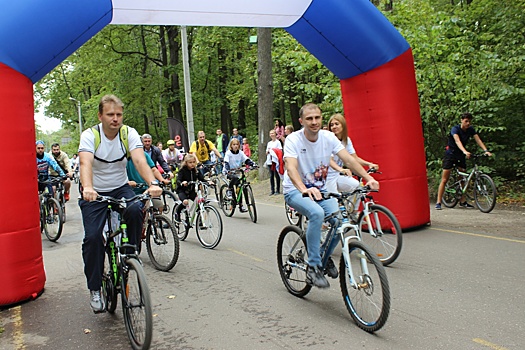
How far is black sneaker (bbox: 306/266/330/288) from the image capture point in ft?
16.4

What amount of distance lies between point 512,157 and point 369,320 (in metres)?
10.1

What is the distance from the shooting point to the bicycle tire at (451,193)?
11172 millimetres

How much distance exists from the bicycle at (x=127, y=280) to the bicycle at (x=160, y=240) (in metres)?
1.84

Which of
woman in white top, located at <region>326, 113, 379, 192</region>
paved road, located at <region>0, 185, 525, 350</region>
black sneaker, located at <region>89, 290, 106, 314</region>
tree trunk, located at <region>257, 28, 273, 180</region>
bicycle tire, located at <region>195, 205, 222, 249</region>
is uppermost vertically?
tree trunk, located at <region>257, 28, 273, 180</region>

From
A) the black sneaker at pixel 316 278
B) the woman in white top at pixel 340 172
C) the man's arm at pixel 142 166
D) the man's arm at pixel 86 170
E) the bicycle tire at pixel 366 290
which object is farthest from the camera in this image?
the woman in white top at pixel 340 172

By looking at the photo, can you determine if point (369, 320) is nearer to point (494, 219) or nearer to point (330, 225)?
point (330, 225)

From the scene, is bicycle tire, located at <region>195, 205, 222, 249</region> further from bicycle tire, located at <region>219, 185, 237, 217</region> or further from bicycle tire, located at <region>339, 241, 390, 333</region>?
bicycle tire, located at <region>339, 241, 390, 333</region>

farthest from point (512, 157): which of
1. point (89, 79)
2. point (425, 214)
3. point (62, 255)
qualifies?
point (89, 79)

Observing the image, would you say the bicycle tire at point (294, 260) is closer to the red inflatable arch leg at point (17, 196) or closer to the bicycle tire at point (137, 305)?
the bicycle tire at point (137, 305)

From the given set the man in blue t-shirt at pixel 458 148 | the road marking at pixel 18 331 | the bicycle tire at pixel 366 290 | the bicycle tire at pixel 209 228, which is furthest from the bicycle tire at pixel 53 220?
the man in blue t-shirt at pixel 458 148

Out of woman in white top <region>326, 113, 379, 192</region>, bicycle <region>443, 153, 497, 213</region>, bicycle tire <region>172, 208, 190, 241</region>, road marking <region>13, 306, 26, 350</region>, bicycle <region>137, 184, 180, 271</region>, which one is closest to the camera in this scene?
road marking <region>13, 306, 26, 350</region>

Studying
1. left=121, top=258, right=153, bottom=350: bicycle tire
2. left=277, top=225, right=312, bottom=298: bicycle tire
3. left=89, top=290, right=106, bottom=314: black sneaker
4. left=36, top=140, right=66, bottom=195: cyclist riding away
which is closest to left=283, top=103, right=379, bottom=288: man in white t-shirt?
left=277, top=225, right=312, bottom=298: bicycle tire

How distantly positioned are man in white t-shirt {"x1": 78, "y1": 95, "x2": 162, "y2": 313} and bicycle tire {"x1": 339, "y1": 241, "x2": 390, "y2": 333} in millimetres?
1905

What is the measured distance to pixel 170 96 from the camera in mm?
32062
